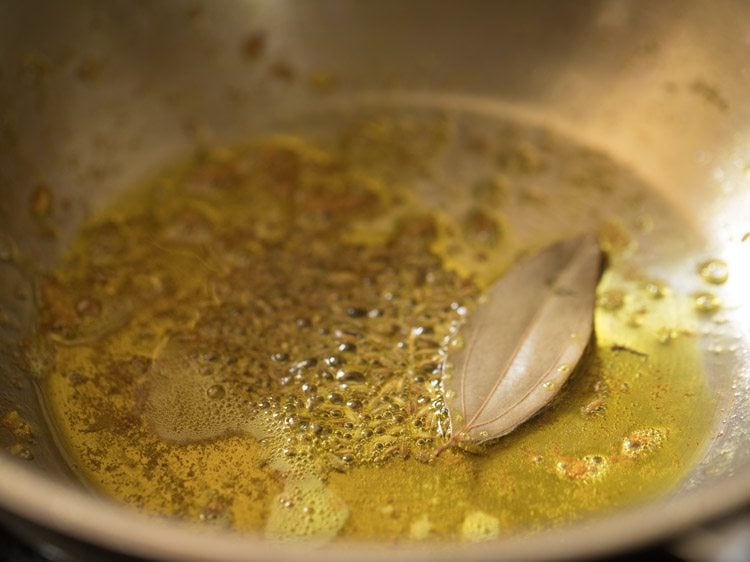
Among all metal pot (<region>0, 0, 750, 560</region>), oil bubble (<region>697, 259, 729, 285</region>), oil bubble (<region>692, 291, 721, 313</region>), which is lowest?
oil bubble (<region>692, 291, 721, 313</region>)

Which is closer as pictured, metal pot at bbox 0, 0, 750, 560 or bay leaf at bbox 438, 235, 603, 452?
bay leaf at bbox 438, 235, 603, 452

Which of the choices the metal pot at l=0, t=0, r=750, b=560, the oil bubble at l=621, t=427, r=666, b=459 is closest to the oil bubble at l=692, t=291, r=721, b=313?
the metal pot at l=0, t=0, r=750, b=560

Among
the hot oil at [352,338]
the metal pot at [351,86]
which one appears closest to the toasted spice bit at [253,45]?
the metal pot at [351,86]

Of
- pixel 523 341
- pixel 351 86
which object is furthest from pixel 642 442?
pixel 351 86

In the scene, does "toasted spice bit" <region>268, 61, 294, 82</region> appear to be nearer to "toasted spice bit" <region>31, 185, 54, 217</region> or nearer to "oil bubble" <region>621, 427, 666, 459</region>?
"toasted spice bit" <region>31, 185, 54, 217</region>

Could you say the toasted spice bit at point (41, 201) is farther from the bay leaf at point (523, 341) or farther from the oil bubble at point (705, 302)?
the oil bubble at point (705, 302)
